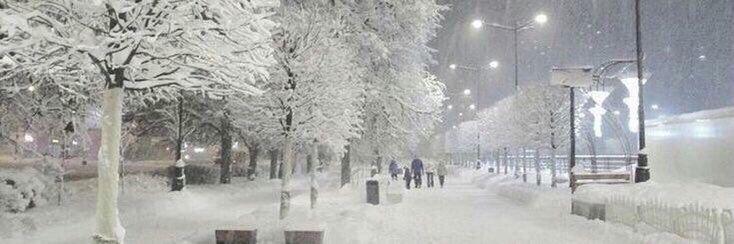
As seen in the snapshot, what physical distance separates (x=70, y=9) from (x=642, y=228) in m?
11.4

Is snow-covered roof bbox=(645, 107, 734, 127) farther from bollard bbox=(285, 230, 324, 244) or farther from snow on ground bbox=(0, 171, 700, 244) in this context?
bollard bbox=(285, 230, 324, 244)

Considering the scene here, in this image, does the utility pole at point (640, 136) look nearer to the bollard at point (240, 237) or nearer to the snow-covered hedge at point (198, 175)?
the bollard at point (240, 237)

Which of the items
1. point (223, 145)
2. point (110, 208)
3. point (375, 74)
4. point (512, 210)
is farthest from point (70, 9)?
point (223, 145)

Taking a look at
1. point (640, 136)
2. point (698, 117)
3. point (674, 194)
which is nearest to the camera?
point (674, 194)

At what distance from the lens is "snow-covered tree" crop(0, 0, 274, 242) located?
7527 millimetres

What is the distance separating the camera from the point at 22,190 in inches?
704

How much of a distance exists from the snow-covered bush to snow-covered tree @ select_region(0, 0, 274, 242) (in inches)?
380

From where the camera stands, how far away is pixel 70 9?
756 cm

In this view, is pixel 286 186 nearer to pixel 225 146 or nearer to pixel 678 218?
pixel 678 218

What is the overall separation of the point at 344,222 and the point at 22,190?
9.78 metres

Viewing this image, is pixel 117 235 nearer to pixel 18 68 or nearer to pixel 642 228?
pixel 18 68

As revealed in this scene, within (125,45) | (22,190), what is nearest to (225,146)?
(22,190)

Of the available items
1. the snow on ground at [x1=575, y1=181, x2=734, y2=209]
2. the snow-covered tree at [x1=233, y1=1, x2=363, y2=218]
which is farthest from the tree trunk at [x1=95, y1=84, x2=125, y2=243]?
the snow on ground at [x1=575, y1=181, x2=734, y2=209]

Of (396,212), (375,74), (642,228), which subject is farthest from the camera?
(375,74)
